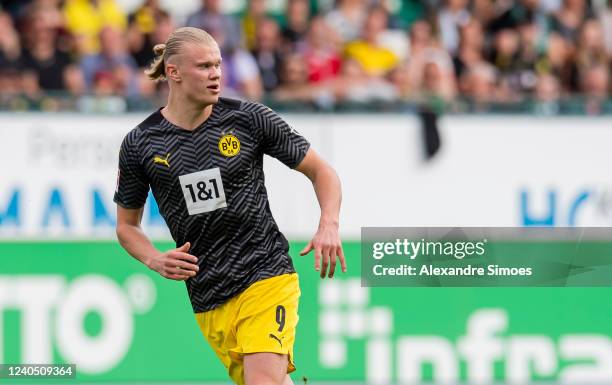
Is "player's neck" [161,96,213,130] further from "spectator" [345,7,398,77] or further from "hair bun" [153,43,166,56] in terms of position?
"spectator" [345,7,398,77]

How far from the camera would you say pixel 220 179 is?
633 centimetres

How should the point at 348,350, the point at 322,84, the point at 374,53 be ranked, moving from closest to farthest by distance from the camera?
the point at 348,350 < the point at 322,84 < the point at 374,53

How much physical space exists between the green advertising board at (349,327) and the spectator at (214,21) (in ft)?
10.7

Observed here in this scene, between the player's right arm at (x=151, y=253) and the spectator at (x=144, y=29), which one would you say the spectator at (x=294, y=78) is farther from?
the player's right arm at (x=151, y=253)

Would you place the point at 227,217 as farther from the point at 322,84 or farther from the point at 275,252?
the point at 322,84

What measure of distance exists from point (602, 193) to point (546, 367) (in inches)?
56.5

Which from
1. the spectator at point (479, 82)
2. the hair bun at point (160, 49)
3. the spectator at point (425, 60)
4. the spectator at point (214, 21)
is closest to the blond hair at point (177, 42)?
the hair bun at point (160, 49)

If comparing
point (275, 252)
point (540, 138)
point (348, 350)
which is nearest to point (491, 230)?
point (540, 138)

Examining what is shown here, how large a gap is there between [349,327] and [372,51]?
12.0 feet

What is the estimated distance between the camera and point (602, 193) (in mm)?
9898

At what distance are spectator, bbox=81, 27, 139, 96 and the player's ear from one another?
184 inches

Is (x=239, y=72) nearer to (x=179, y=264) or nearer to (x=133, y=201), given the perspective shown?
(x=133, y=201)

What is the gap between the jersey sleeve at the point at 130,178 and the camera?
6438 mm

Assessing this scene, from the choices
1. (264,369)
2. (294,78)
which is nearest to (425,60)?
(294,78)
